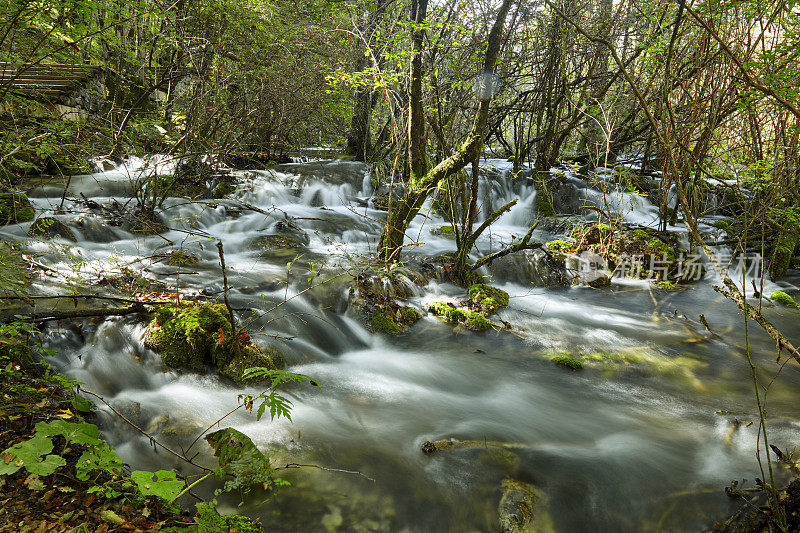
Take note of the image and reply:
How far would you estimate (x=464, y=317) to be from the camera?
560cm

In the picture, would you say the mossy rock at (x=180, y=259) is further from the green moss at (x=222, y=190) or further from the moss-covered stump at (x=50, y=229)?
the green moss at (x=222, y=190)

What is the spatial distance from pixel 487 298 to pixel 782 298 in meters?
5.30

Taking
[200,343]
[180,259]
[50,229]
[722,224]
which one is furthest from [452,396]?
[722,224]

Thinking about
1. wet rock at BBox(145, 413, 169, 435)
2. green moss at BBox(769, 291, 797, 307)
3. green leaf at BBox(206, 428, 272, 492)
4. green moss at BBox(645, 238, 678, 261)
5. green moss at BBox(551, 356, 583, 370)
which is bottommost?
wet rock at BBox(145, 413, 169, 435)

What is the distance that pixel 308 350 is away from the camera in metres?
4.39

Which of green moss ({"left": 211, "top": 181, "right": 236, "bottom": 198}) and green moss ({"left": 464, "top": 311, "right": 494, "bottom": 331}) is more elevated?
green moss ({"left": 211, "top": 181, "right": 236, "bottom": 198})

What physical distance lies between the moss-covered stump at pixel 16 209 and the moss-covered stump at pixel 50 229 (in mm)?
434

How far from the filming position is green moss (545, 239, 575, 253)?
8196mm

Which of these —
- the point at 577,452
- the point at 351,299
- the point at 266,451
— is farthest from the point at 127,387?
the point at 577,452

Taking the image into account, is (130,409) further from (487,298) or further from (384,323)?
(487,298)

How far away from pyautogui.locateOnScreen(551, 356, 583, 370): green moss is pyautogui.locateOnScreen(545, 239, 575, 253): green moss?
3774mm

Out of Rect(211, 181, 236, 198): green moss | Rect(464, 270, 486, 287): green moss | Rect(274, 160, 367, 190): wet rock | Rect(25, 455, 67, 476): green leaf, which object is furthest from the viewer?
Rect(274, 160, 367, 190): wet rock

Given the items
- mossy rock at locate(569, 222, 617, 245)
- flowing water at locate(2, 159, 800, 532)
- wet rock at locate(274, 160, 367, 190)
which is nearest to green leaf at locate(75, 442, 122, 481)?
flowing water at locate(2, 159, 800, 532)

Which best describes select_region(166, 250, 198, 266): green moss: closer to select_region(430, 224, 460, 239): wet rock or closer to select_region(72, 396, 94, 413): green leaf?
select_region(72, 396, 94, 413): green leaf
